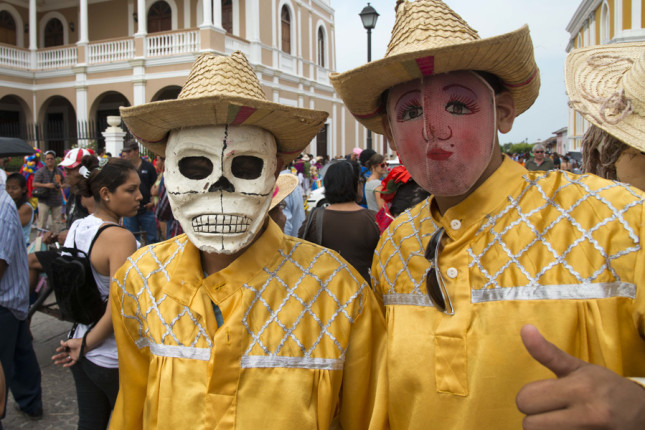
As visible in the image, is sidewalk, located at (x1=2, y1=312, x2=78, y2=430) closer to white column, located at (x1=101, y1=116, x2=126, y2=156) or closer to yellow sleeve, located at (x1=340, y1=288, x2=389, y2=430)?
yellow sleeve, located at (x1=340, y1=288, x2=389, y2=430)

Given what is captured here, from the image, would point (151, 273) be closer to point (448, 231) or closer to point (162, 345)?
point (162, 345)

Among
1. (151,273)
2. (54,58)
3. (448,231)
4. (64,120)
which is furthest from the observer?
(64,120)

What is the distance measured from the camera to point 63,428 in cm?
360

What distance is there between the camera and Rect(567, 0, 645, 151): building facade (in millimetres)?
18484

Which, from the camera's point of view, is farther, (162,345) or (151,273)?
(151,273)

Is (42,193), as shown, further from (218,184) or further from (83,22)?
(83,22)

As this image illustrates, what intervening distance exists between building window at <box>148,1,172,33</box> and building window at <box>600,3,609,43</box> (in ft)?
67.1

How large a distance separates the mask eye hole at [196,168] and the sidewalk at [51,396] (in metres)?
2.91

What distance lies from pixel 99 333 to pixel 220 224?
137 centimetres

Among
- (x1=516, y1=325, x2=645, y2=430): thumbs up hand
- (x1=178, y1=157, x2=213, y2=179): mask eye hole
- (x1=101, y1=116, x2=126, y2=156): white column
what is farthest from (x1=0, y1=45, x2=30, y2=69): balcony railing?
(x1=516, y1=325, x2=645, y2=430): thumbs up hand

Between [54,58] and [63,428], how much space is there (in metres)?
21.9

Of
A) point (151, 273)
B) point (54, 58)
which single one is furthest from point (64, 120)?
point (151, 273)

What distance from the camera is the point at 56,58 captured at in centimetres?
2122

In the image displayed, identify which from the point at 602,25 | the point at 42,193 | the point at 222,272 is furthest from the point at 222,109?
the point at 602,25
